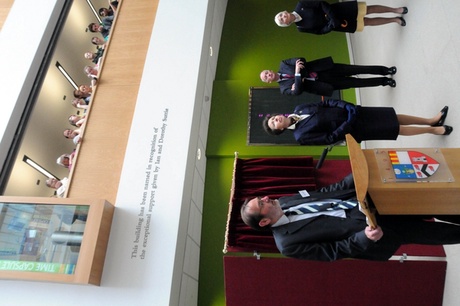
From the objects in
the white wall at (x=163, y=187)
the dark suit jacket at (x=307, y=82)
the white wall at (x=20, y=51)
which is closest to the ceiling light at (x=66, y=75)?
the white wall at (x=20, y=51)

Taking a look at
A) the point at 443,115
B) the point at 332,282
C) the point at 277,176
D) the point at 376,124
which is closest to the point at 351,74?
the point at 376,124

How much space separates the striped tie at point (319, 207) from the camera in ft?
8.96

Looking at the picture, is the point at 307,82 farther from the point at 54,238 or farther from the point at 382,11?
Result: the point at 54,238

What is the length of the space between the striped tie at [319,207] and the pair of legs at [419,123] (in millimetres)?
1146

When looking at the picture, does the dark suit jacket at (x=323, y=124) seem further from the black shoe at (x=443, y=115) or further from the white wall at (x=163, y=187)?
the white wall at (x=163, y=187)

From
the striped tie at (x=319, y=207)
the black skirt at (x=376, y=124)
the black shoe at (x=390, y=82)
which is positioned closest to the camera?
the striped tie at (x=319, y=207)

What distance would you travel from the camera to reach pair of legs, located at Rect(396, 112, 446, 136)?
129 inches

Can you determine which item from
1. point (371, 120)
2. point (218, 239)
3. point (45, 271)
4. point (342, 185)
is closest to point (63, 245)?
point (45, 271)

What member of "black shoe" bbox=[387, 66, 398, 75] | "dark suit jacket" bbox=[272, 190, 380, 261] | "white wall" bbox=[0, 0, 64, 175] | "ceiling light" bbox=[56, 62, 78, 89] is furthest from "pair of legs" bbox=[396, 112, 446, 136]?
"ceiling light" bbox=[56, 62, 78, 89]

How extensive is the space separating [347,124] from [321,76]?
1031mm

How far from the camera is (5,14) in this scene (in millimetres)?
5871

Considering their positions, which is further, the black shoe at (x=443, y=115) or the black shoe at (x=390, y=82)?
the black shoe at (x=390, y=82)

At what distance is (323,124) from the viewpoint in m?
3.43

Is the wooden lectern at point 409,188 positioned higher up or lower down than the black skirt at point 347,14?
lower down
